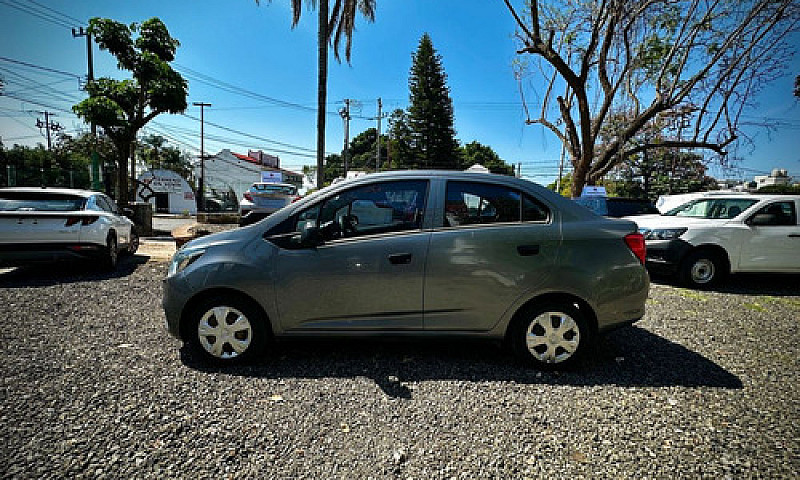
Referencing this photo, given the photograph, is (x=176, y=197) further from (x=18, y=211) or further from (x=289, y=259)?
(x=289, y=259)

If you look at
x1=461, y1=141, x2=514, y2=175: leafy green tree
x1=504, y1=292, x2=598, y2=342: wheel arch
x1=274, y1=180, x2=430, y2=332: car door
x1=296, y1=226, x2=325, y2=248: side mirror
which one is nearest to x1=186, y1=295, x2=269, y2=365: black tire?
x1=274, y1=180, x2=430, y2=332: car door

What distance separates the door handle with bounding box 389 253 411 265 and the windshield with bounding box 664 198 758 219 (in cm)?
662

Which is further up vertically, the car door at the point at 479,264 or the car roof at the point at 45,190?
the car roof at the point at 45,190

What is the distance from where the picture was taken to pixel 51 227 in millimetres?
5531

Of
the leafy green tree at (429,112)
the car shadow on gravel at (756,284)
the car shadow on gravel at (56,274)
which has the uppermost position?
the leafy green tree at (429,112)

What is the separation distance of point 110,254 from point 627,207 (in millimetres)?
11435

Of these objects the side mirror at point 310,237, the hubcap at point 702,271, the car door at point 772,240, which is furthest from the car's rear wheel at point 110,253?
the car door at point 772,240

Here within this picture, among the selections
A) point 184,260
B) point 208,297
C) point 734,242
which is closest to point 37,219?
point 184,260

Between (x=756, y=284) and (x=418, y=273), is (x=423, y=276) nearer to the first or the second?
(x=418, y=273)

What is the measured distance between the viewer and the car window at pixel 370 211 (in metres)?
2.93

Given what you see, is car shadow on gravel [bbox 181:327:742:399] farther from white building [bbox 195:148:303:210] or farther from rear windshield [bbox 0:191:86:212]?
white building [bbox 195:148:303:210]

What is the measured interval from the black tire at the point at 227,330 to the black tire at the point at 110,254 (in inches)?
182

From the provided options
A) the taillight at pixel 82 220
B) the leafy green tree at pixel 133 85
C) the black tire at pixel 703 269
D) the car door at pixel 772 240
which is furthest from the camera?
the leafy green tree at pixel 133 85

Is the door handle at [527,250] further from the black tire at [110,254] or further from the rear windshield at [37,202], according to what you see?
the rear windshield at [37,202]
